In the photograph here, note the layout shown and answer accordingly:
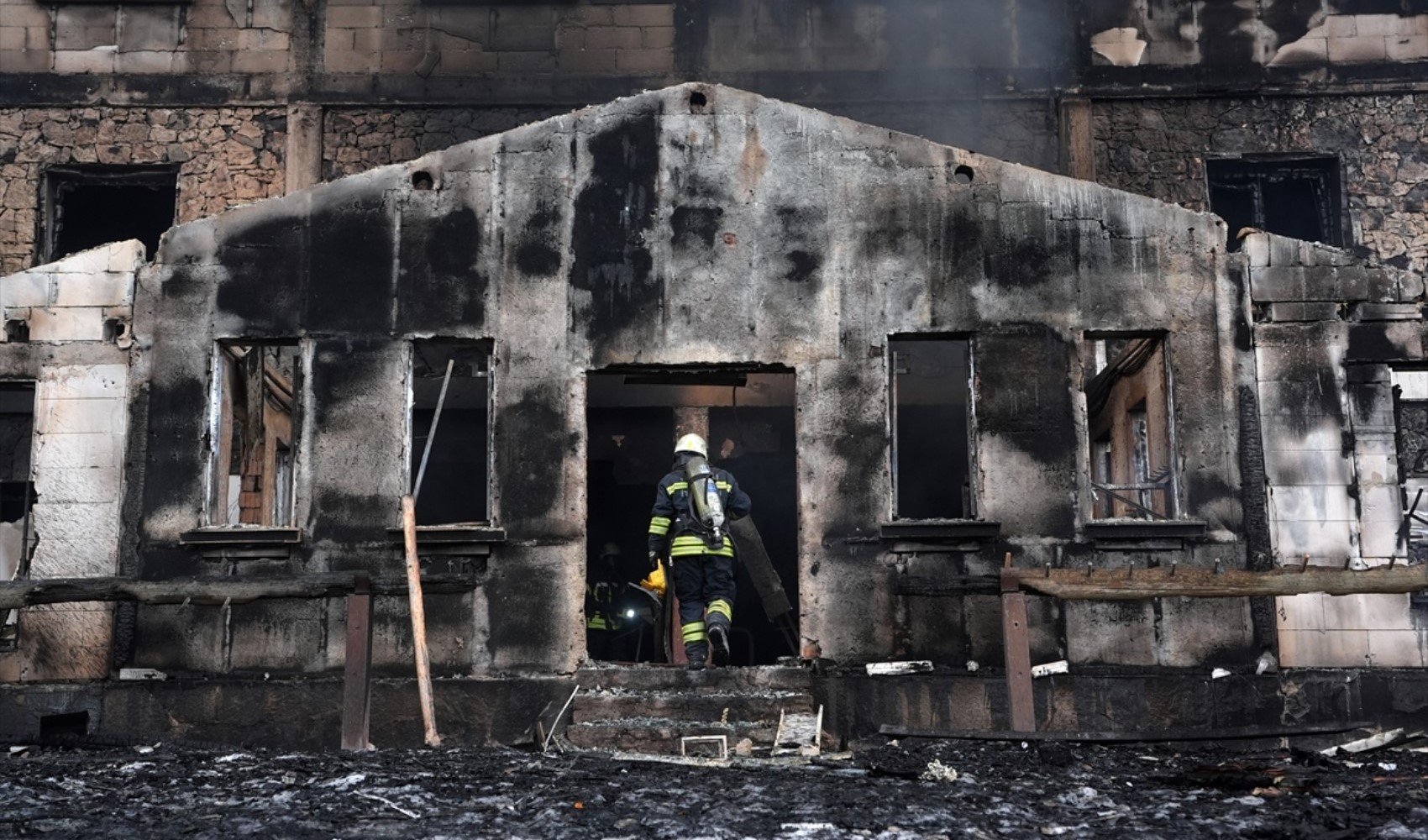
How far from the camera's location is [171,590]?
11.5m

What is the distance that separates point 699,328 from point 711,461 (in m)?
5.28

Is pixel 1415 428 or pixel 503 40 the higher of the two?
pixel 503 40

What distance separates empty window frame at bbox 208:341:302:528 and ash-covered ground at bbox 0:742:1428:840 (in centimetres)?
318

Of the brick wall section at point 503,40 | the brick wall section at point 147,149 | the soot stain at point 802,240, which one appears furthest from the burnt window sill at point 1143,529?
the brick wall section at point 147,149

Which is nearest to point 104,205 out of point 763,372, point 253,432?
point 253,432

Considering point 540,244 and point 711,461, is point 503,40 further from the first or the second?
point 540,244

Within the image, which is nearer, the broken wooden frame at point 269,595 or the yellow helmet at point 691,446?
the broken wooden frame at point 269,595

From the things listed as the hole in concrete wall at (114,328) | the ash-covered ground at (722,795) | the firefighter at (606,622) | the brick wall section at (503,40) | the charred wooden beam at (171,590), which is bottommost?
the ash-covered ground at (722,795)

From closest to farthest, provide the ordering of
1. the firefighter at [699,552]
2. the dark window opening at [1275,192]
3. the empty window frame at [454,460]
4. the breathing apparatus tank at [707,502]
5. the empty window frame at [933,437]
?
the firefighter at [699,552] < the breathing apparatus tank at [707,502] < the empty window frame at [933,437] < the empty window frame at [454,460] < the dark window opening at [1275,192]

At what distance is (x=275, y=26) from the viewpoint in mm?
19766

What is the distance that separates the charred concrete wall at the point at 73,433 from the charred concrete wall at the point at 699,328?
274mm

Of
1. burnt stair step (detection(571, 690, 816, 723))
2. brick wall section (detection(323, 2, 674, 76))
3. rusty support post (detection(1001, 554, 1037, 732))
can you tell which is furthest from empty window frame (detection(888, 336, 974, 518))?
rusty support post (detection(1001, 554, 1037, 732))

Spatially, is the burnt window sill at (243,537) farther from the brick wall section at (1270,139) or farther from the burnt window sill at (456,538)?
the brick wall section at (1270,139)

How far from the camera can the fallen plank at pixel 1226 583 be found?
1071 cm
